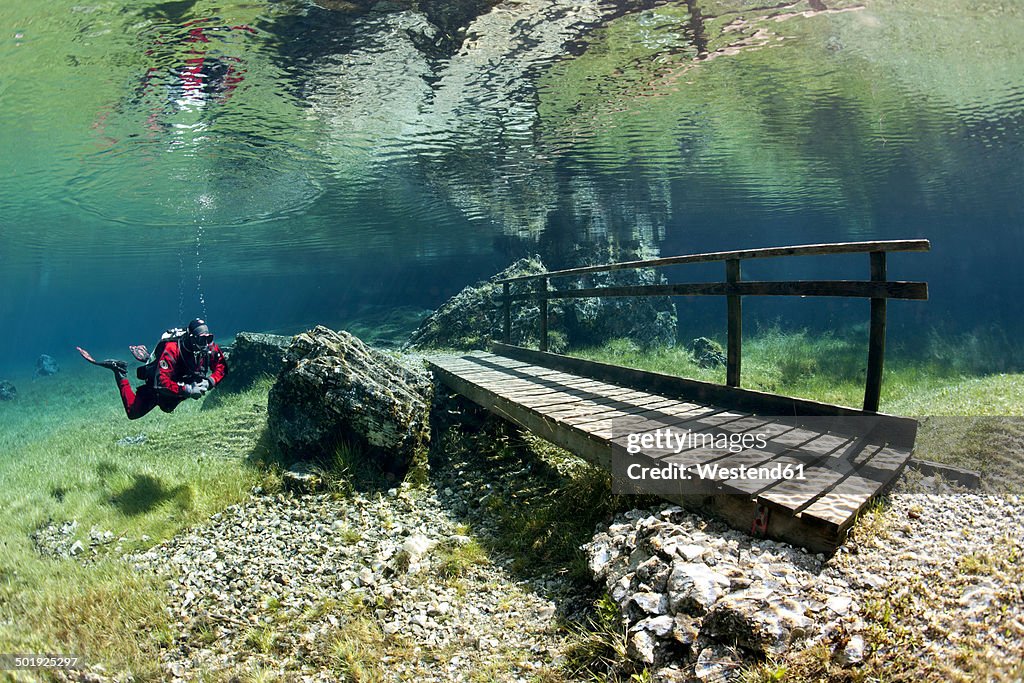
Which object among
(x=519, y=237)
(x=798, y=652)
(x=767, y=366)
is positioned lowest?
(x=767, y=366)

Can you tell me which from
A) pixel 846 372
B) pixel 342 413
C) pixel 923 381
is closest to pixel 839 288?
pixel 342 413

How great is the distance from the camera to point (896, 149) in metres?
20.0

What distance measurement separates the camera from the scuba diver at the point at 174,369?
7762 mm

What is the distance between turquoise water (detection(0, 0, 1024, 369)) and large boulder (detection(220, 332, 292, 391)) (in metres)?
6.29

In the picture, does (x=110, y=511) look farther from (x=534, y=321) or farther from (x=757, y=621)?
(x=534, y=321)

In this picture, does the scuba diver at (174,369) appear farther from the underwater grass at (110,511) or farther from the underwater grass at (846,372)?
the underwater grass at (846,372)

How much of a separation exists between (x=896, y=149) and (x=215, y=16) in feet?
77.5

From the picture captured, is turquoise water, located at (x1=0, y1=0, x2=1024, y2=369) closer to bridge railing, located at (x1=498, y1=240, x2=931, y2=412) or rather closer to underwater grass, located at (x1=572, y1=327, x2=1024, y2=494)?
underwater grass, located at (x1=572, y1=327, x2=1024, y2=494)

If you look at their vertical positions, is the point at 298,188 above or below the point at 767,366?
above

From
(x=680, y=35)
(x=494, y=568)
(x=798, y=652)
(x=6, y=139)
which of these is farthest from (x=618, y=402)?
(x=6, y=139)

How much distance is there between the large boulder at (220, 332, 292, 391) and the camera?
15711mm

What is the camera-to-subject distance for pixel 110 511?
272 inches

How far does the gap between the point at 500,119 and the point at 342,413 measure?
34.9 feet

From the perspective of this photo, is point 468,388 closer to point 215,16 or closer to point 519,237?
point 215,16
